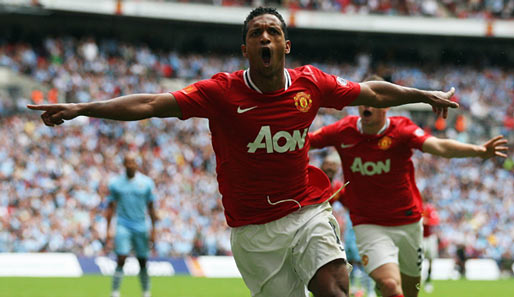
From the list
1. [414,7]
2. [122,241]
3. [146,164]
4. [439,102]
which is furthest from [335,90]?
[414,7]

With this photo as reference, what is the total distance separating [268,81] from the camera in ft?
17.7

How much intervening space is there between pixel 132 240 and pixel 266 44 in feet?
28.8

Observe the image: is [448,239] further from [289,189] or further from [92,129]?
[289,189]

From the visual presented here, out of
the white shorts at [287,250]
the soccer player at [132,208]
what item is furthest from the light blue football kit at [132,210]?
the white shorts at [287,250]

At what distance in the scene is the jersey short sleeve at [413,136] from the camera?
25.6ft

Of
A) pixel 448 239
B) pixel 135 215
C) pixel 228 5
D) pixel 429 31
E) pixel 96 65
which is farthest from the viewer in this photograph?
pixel 429 31

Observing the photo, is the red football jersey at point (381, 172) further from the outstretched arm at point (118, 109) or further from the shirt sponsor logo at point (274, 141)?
the outstretched arm at point (118, 109)

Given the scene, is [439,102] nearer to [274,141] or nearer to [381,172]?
[274,141]

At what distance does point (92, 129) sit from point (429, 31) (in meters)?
19.2

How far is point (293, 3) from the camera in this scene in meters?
36.9

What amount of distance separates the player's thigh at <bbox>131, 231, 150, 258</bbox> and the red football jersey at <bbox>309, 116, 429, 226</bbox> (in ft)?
20.0

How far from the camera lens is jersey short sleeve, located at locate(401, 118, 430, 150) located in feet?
25.6

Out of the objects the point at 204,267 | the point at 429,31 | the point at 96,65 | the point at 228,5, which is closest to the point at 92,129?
the point at 96,65

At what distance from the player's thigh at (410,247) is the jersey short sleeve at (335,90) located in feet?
8.51
